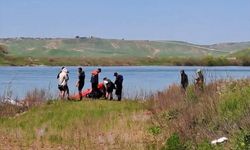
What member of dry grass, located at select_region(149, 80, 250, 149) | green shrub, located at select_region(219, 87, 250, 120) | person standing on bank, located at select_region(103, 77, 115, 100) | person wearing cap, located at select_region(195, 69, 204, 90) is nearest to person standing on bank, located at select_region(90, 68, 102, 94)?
person standing on bank, located at select_region(103, 77, 115, 100)

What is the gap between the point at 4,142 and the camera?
21266 mm

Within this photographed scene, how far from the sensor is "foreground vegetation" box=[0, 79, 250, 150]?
16078 mm

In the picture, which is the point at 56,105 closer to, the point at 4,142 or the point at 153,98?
the point at 153,98

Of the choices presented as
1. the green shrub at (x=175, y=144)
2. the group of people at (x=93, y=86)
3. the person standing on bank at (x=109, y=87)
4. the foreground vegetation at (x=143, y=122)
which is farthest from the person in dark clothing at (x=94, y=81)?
the green shrub at (x=175, y=144)

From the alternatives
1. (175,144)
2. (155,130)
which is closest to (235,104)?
(175,144)

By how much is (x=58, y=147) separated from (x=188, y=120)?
444 cm

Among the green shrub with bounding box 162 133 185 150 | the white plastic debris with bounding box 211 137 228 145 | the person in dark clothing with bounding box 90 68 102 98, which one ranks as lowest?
the green shrub with bounding box 162 133 185 150

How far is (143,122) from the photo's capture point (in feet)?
80.6

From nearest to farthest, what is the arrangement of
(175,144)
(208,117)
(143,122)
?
(175,144)
(208,117)
(143,122)

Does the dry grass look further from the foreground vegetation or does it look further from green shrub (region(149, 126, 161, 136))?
green shrub (region(149, 126, 161, 136))

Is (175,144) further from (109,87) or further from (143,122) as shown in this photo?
(109,87)

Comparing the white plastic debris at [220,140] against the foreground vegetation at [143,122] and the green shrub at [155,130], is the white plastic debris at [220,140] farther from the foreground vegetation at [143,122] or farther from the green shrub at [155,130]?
the green shrub at [155,130]

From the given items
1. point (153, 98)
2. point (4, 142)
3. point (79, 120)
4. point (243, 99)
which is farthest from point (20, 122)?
point (243, 99)

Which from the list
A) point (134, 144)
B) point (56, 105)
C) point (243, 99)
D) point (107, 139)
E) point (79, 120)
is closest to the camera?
point (243, 99)
